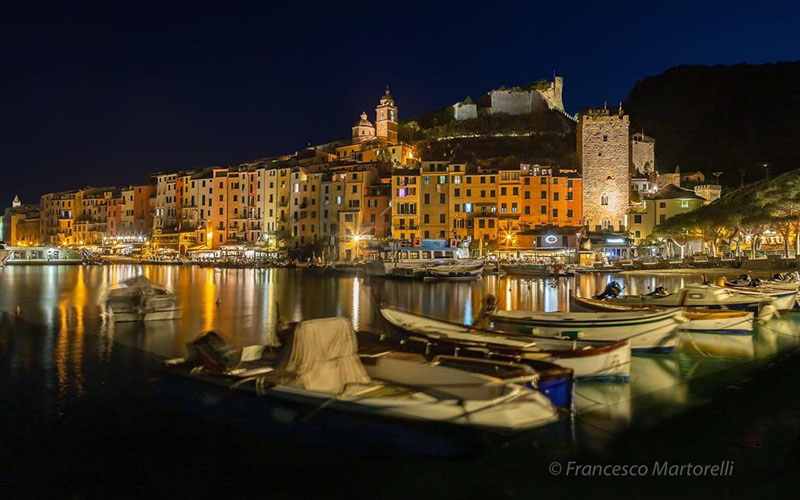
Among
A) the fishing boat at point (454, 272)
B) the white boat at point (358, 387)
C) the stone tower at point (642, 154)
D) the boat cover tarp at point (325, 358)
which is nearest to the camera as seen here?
the white boat at point (358, 387)

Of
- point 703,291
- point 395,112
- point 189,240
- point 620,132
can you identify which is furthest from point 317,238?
point 703,291

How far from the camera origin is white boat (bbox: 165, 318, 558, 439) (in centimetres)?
697

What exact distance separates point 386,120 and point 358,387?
88.4 m

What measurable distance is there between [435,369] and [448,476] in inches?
70.0

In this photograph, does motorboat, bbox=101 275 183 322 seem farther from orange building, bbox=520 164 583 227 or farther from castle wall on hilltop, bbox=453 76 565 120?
castle wall on hilltop, bbox=453 76 565 120

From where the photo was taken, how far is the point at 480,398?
7.58 metres

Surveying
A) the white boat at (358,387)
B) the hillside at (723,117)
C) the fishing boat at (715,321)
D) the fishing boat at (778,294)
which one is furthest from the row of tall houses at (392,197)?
the white boat at (358,387)

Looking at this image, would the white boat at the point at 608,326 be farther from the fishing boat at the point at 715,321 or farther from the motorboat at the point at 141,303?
the motorboat at the point at 141,303

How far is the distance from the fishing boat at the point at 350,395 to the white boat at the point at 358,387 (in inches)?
0.5

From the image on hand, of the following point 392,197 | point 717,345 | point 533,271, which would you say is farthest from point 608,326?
point 392,197

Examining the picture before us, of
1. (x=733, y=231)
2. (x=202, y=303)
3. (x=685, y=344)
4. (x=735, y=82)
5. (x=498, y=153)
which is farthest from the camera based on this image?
(x=735, y=82)

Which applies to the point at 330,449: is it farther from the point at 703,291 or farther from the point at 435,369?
the point at 703,291

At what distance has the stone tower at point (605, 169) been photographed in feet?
216

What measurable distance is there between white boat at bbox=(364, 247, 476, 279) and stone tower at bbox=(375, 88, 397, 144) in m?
39.3
